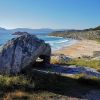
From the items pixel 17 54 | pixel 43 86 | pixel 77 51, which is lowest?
pixel 77 51

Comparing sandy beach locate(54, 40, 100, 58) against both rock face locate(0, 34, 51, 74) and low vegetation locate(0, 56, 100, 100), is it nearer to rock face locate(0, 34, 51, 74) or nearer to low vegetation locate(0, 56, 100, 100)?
rock face locate(0, 34, 51, 74)

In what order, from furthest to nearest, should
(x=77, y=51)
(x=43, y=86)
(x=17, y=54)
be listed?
(x=77, y=51), (x=17, y=54), (x=43, y=86)

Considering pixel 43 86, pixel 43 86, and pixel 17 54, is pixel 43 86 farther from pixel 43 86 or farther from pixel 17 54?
pixel 17 54

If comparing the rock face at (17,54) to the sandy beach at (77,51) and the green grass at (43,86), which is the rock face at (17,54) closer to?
the green grass at (43,86)

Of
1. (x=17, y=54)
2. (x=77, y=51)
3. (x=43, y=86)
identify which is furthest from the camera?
(x=77, y=51)

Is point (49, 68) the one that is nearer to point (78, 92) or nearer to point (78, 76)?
point (78, 76)

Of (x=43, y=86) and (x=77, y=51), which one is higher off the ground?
(x=43, y=86)

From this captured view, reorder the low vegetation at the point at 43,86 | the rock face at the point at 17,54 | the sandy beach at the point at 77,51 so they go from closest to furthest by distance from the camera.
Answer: the low vegetation at the point at 43,86 < the rock face at the point at 17,54 < the sandy beach at the point at 77,51

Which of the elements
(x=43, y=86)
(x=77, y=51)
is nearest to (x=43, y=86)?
(x=43, y=86)

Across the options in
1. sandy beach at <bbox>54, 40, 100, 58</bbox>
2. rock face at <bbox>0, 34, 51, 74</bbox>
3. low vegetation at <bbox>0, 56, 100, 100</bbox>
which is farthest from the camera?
sandy beach at <bbox>54, 40, 100, 58</bbox>

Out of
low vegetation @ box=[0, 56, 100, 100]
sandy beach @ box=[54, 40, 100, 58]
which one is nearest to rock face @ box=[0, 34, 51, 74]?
low vegetation @ box=[0, 56, 100, 100]

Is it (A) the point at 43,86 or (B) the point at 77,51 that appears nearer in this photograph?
(A) the point at 43,86

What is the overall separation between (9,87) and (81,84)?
122 inches

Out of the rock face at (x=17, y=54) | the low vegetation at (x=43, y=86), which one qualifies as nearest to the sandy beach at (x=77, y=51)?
the rock face at (x=17, y=54)
